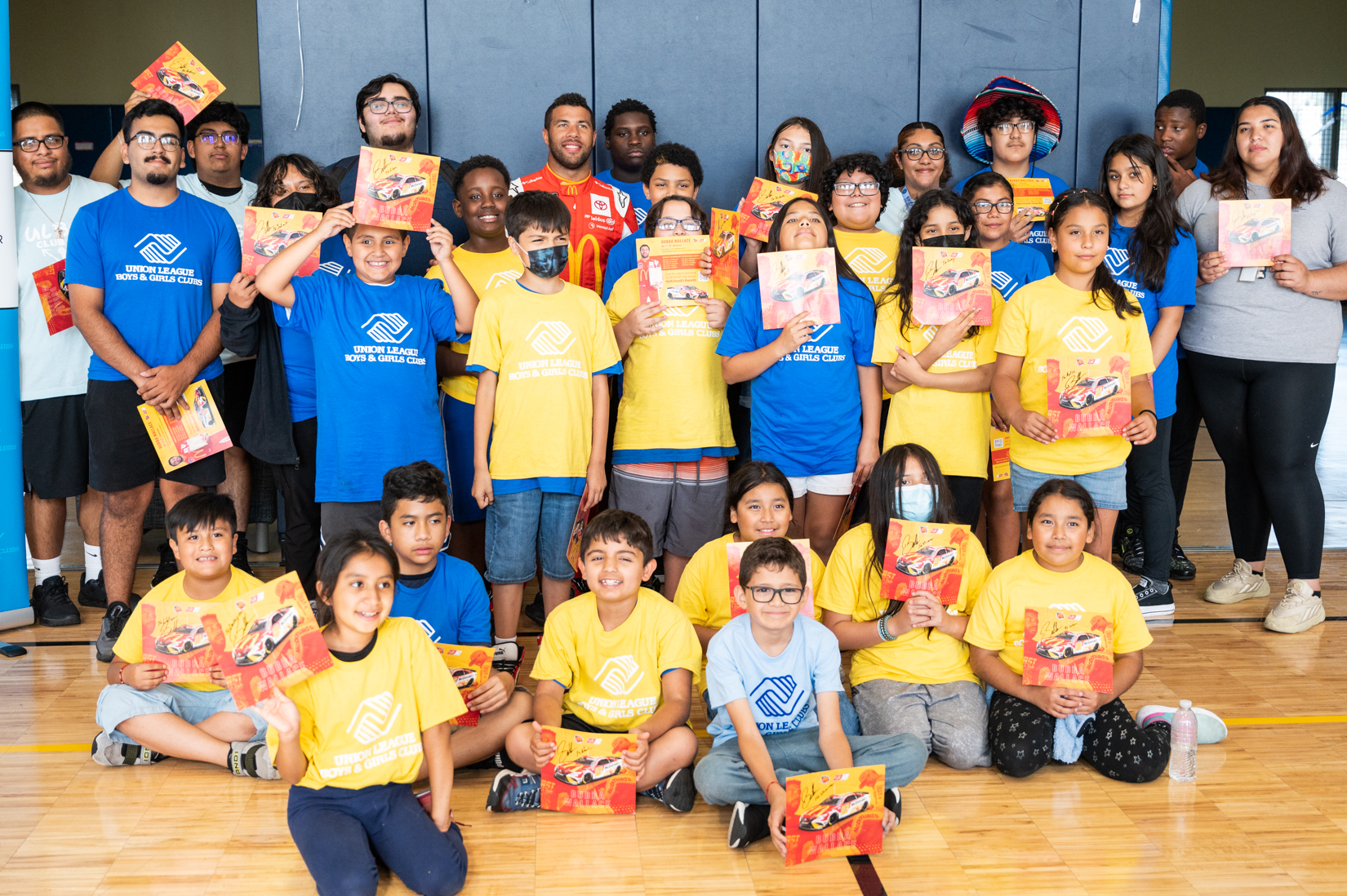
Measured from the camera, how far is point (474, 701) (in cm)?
303

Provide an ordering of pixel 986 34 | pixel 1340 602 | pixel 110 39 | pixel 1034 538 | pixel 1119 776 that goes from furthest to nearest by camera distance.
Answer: pixel 110 39, pixel 986 34, pixel 1340 602, pixel 1034 538, pixel 1119 776

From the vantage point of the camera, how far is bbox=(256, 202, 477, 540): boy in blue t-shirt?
139 inches

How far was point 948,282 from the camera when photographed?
3.64 meters

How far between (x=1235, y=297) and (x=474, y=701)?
3243 millimetres

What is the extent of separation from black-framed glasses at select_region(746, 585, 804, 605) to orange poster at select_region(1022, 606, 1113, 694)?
70cm

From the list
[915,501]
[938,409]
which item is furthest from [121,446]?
[938,409]

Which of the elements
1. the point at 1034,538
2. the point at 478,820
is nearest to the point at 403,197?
the point at 478,820

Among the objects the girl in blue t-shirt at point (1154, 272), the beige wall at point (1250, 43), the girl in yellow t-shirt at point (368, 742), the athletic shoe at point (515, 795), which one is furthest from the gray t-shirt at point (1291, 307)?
the beige wall at point (1250, 43)

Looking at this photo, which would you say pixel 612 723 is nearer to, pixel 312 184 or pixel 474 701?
pixel 474 701

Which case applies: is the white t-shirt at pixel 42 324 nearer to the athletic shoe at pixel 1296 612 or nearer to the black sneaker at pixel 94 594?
the black sneaker at pixel 94 594

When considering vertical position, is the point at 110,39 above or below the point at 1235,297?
above

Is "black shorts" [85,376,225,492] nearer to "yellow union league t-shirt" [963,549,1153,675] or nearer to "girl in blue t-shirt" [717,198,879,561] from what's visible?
"girl in blue t-shirt" [717,198,879,561]

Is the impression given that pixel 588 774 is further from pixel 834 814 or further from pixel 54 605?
pixel 54 605

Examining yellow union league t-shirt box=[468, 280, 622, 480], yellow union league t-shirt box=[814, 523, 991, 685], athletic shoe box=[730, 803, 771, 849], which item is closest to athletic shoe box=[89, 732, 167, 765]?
yellow union league t-shirt box=[468, 280, 622, 480]
